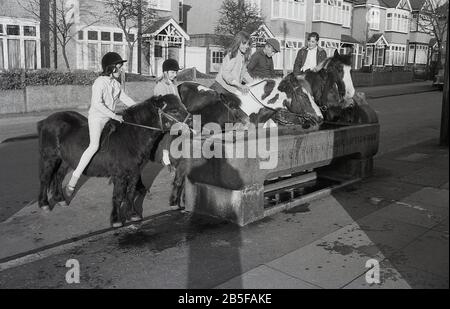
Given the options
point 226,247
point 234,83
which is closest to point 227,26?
point 234,83

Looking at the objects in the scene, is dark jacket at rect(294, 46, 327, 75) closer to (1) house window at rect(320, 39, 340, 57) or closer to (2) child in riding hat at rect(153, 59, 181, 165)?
(2) child in riding hat at rect(153, 59, 181, 165)

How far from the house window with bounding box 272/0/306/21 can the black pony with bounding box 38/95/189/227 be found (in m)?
33.1

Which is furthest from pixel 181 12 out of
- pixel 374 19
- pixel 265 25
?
pixel 374 19

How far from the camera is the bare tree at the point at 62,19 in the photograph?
23.5 metres

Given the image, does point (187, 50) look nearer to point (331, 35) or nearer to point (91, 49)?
point (91, 49)

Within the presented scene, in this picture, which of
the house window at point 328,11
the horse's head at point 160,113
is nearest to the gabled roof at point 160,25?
the house window at point 328,11

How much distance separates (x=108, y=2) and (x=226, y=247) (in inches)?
911

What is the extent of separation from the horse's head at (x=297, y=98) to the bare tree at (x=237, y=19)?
24051mm

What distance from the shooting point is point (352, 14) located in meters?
48.7

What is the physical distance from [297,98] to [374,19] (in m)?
47.7

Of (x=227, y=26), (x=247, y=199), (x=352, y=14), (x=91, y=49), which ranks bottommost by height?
(x=247, y=199)

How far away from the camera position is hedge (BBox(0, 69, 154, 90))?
17344 millimetres

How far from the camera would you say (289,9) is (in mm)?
38125

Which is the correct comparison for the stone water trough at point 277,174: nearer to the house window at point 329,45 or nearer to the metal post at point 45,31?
the metal post at point 45,31
